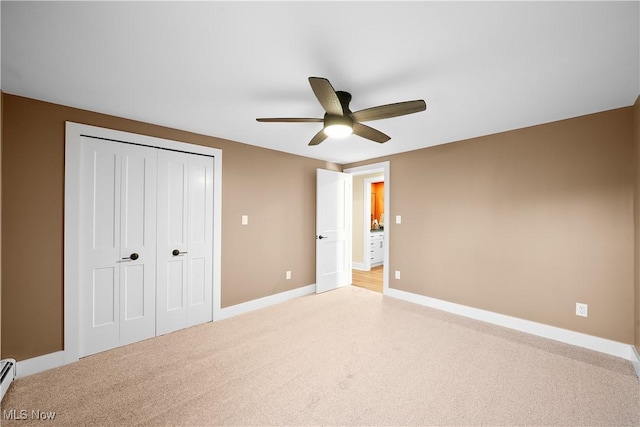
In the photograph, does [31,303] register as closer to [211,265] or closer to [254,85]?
[211,265]

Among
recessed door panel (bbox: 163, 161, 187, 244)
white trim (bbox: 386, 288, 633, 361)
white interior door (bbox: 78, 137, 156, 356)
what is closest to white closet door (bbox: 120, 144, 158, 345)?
white interior door (bbox: 78, 137, 156, 356)

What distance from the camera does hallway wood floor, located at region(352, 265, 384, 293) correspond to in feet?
15.8

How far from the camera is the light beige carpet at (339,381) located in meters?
1.73

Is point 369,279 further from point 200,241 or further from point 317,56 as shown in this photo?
point 317,56

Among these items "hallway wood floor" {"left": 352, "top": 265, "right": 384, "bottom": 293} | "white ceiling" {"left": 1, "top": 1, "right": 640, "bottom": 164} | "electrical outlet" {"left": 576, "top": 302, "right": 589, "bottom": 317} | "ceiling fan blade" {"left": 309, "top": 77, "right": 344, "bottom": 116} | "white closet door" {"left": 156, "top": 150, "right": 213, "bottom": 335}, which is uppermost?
"white ceiling" {"left": 1, "top": 1, "right": 640, "bottom": 164}

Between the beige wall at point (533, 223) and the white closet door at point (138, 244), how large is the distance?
335 cm

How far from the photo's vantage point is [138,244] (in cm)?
273

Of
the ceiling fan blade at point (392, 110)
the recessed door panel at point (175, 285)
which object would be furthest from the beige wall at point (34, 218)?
the ceiling fan blade at point (392, 110)

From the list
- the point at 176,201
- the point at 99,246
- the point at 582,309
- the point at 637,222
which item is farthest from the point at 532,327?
the point at 99,246

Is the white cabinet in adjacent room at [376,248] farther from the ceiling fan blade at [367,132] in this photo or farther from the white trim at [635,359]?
the white trim at [635,359]

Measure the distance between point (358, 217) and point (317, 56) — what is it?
16.2 ft

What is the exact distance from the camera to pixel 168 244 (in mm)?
2947

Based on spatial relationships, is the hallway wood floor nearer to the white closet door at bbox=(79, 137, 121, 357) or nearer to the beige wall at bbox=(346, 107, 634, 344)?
the beige wall at bbox=(346, 107, 634, 344)

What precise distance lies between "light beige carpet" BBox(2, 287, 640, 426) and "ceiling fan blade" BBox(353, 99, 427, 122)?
2.03 metres
